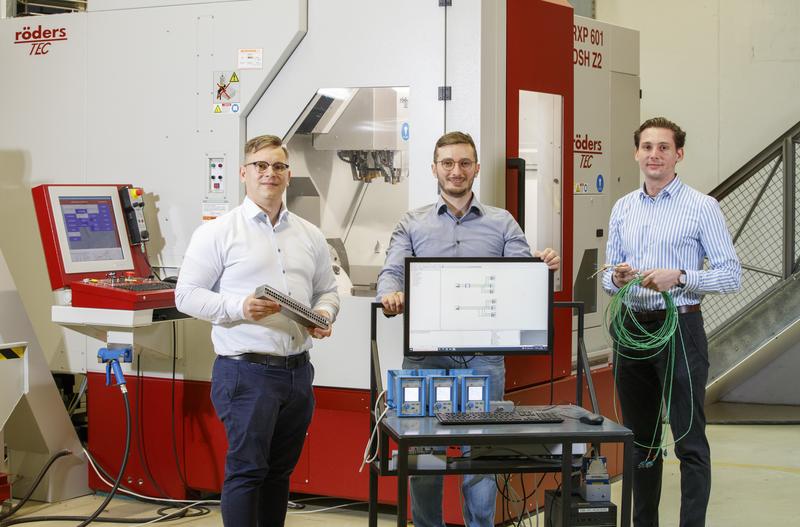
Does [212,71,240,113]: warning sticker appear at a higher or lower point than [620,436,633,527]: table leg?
higher

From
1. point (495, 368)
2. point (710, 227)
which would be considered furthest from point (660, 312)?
point (495, 368)

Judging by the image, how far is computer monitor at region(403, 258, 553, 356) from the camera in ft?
10.9

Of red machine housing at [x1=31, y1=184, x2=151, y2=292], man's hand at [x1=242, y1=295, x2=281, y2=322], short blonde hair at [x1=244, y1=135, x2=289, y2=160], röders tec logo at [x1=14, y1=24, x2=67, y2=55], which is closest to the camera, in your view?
man's hand at [x1=242, y1=295, x2=281, y2=322]

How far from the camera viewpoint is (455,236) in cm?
370

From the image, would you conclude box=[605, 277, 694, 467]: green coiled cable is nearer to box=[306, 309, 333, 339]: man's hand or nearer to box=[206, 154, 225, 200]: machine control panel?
box=[306, 309, 333, 339]: man's hand

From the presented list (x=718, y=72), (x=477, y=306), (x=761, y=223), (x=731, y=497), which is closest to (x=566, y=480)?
(x=477, y=306)

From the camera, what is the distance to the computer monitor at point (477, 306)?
10.9 feet

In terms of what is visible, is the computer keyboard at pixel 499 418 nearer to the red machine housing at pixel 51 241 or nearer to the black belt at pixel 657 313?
the black belt at pixel 657 313

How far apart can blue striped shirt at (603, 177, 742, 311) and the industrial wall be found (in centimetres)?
429

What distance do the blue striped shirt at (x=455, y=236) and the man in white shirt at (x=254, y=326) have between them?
36 cm

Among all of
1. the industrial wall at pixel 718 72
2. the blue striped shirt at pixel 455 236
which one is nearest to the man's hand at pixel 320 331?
the blue striped shirt at pixel 455 236

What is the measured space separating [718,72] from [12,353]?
17.8 ft

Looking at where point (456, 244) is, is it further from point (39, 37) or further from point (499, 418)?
point (39, 37)

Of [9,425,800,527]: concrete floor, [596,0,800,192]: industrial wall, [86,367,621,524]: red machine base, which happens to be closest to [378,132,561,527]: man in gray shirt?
[86,367,621,524]: red machine base
